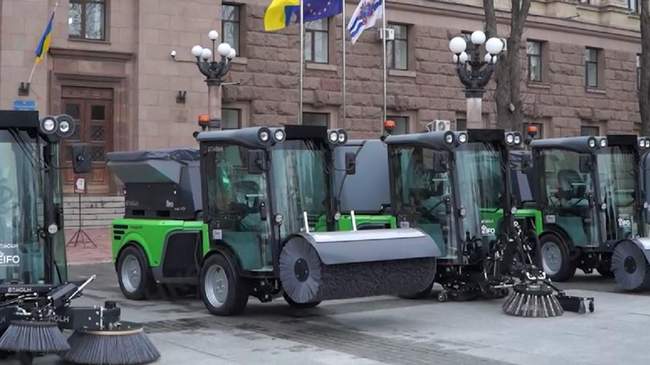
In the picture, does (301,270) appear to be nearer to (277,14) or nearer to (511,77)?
(277,14)

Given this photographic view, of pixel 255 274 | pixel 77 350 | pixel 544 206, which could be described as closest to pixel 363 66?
pixel 544 206

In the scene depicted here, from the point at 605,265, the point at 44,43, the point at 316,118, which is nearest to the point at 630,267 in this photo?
the point at 605,265

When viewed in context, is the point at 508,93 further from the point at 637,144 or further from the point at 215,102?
the point at 637,144

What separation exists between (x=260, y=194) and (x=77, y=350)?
3787mm

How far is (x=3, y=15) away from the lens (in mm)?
24812

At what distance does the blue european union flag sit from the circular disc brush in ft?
48.0

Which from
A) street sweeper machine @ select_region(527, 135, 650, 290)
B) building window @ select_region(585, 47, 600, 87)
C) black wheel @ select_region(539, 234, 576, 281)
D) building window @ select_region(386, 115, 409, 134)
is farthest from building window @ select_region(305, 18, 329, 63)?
black wheel @ select_region(539, 234, 576, 281)

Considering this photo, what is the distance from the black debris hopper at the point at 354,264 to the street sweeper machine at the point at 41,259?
233cm

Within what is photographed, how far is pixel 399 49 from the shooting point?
32.9 meters

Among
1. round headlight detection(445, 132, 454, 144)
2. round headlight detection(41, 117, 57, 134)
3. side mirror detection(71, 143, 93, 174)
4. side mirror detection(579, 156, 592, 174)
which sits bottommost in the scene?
side mirror detection(71, 143, 93, 174)

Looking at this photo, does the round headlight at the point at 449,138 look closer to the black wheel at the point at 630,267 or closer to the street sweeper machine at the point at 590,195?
the street sweeper machine at the point at 590,195

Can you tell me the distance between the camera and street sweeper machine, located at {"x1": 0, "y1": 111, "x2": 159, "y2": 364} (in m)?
8.55

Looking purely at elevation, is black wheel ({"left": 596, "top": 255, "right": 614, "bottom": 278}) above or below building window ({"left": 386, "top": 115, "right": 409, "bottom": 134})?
below

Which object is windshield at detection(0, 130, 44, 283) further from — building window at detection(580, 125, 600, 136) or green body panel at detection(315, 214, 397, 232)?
building window at detection(580, 125, 600, 136)
